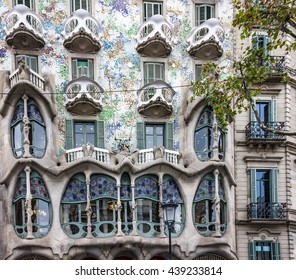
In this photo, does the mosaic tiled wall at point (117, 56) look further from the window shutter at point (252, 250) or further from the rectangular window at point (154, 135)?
the window shutter at point (252, 250)

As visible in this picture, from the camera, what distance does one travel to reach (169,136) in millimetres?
24531

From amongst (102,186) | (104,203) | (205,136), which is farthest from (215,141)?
(104,203)

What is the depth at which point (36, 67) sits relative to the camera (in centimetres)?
2412

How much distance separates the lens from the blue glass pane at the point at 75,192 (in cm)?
2277

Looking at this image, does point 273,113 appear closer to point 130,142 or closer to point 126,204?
point 130,142

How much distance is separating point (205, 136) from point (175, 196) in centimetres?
296

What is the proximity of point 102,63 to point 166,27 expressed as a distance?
3285mm

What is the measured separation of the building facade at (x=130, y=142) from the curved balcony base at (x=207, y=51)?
0.05m

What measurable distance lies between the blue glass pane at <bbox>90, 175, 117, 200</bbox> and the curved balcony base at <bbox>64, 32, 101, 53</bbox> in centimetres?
578

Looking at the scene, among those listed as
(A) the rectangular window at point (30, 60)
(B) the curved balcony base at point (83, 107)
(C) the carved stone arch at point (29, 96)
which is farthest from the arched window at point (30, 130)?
(A) the rectangular window at point (30, 60)

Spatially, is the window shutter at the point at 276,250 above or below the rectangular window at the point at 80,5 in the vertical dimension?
below

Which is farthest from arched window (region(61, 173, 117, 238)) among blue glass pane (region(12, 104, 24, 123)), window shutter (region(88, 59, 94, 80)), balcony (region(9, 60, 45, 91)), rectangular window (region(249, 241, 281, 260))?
rectangular window (region(249, 241, 281, 260))
